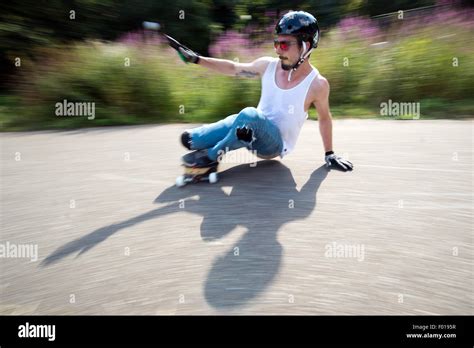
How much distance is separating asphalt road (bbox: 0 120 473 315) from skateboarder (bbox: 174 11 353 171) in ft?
1.15

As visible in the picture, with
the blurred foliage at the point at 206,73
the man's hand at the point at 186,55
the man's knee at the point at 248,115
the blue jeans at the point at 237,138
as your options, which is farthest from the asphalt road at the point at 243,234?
the blurred foliage at the point at 206,73

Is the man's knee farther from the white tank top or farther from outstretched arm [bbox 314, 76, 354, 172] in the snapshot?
outstretched arm [bbox 314, 76, 354, 172]

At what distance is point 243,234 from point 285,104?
1.43 m

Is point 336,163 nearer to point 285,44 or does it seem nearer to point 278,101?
point 278,101

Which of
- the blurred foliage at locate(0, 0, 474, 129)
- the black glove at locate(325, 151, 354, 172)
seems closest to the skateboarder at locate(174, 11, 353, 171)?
the black glove at locate(325, 151, 354, 172)

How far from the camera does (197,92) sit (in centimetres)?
794

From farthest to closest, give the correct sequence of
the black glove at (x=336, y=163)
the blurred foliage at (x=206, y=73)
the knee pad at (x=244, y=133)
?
the blurred foliage at (x=206, y=73), the black glove at (x=336, y=163), the knee pad at (x=244, y=133)

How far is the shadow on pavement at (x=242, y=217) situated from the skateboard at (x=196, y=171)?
0.22 feet

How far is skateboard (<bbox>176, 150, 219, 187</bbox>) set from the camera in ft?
13.2

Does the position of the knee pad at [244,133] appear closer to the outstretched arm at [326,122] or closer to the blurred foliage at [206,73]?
the outstretched arm at [326,122]

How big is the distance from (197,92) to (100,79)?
1.67 m

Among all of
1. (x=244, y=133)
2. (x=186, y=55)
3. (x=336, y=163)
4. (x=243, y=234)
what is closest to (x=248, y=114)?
(x=244, y=133)

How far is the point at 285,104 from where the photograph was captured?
4.01 meters

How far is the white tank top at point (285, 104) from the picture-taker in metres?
3.96
